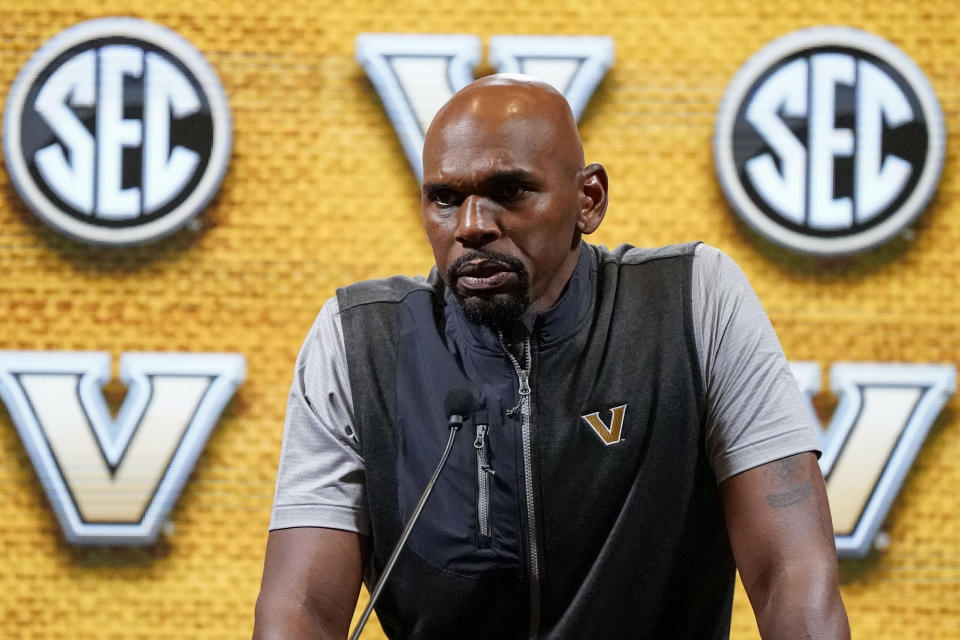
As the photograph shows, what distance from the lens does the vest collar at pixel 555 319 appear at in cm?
139

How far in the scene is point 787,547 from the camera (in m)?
1.21

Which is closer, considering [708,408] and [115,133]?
[708,408]

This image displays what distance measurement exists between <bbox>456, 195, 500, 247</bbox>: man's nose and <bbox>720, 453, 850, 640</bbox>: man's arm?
40 cm

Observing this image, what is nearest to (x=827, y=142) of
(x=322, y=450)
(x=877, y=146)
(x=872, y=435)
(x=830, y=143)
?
(x=830, y=143)

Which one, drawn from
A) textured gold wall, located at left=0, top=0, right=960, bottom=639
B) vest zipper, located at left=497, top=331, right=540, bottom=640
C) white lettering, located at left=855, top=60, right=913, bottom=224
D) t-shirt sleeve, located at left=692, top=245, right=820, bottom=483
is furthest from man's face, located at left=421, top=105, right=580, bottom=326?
white lettering, located at left=855, top=60, right=913, bottom=224

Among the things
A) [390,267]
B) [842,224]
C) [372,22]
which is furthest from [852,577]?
[372,22]

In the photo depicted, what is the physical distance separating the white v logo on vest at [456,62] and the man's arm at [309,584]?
1244 mm

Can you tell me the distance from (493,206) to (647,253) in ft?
0.79

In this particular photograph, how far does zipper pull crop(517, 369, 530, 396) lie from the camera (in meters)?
1.36

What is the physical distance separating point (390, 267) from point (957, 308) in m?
1.22

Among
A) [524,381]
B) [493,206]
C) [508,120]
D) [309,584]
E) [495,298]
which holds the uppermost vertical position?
[508,120]

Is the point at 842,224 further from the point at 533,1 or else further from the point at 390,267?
the point at 390,267

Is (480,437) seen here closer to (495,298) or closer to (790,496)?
(495,298)

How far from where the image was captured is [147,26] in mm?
2463
